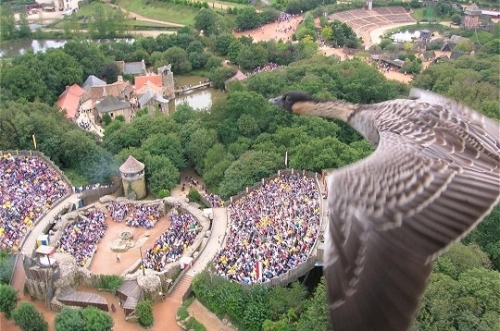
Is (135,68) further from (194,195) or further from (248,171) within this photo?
(248,171)

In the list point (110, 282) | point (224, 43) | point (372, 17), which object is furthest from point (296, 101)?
point (372, 17)

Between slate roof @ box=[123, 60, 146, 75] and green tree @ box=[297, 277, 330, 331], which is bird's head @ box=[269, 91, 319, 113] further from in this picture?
slate roof @ box=[123, 60, 146, 75]

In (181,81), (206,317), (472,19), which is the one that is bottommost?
(206,317)

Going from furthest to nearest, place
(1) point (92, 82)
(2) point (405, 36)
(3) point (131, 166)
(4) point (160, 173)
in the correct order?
1. (2) point (405, 36)
2. (1) point (92, 82)
3. (4) point (160, 173)
4. (3) point (131, 166)

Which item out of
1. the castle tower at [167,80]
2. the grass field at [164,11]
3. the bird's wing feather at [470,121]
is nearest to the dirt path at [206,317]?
the bird's wing feather at [470,121]

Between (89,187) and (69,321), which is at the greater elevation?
(69,321)

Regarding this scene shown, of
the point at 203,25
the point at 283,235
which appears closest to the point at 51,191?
the point at 283,235
